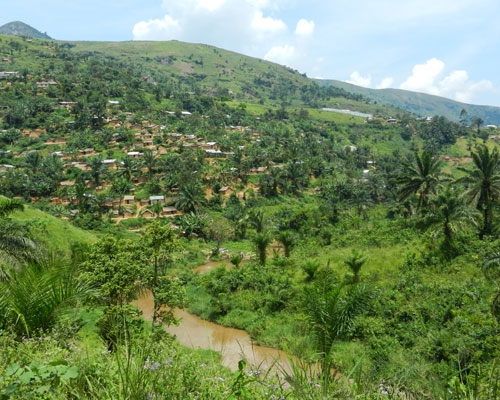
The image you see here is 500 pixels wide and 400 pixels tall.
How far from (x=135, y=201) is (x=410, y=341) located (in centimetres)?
4392

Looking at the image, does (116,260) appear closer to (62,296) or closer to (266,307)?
(62,296)

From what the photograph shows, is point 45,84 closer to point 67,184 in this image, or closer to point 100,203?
point 67,184

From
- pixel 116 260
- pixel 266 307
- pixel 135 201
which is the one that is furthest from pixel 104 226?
pixel 116 260

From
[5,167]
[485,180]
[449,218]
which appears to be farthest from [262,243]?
[5,167]

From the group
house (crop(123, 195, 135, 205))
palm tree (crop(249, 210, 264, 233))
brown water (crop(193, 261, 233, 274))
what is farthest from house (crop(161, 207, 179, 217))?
brown water (crop(193, 261, 233, 274))

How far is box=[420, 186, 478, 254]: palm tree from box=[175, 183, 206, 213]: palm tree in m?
31.2

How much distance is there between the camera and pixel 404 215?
40094 mm

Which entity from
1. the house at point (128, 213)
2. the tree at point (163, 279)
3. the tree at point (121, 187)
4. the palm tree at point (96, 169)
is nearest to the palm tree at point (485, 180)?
the tree at point (163, 279)

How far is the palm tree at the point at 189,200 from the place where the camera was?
45125 mm

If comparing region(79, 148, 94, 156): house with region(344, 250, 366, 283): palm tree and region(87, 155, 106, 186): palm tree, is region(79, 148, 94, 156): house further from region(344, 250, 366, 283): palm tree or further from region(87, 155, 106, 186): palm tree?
region(344, 250, 366, 283): palm tree

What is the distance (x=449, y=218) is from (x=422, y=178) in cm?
758

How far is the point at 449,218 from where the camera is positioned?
21.0 meters

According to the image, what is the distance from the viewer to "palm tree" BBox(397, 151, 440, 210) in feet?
90.0

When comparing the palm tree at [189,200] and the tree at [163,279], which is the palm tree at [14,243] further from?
the palm tree at [189,200]
